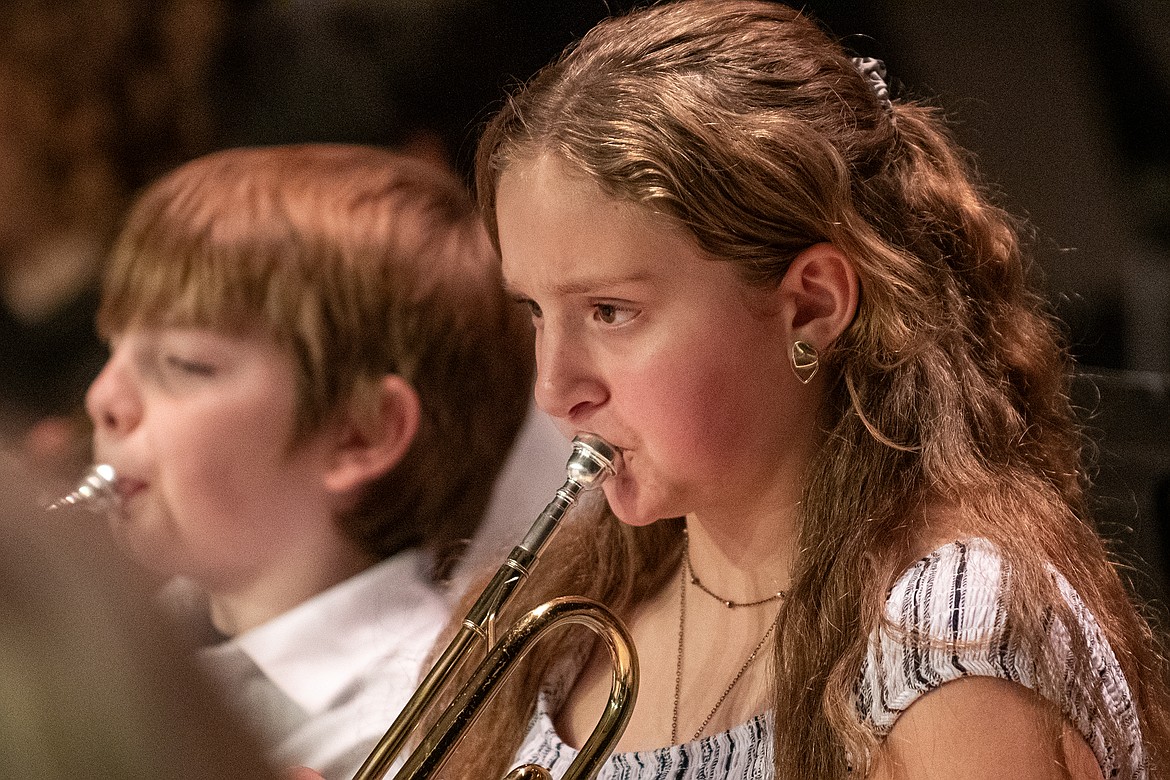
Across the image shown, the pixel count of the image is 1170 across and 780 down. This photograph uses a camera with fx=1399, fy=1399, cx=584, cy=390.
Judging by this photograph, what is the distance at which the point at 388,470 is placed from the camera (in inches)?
63.5

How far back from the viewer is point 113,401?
1.55m

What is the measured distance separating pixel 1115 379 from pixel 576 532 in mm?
582

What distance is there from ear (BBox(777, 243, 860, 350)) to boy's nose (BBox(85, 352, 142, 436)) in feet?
2.67

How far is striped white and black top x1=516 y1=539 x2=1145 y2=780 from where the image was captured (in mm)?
911

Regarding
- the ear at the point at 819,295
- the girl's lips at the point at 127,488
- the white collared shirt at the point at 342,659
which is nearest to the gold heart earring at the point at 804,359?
the ear at the point at 819,295

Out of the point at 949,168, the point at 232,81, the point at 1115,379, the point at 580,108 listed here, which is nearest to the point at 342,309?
the point at 232,81

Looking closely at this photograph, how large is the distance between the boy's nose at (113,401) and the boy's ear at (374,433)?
0.74 ft

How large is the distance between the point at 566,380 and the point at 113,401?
0.72 metres

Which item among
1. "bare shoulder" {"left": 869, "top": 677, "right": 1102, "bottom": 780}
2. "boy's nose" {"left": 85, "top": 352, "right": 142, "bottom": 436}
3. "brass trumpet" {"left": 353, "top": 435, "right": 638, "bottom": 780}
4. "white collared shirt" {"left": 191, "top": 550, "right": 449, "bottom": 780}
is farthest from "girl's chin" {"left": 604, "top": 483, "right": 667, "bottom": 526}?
"boy's nose" {"left": 85, "top": 352, "right": 142, "bottom": 436}

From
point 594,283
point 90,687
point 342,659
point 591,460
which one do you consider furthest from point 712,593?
point 90,687

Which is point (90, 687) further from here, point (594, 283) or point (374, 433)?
point (374, 433)

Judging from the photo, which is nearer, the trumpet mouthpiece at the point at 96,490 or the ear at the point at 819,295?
the ear at the point at 819,295

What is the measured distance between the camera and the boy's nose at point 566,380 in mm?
1033

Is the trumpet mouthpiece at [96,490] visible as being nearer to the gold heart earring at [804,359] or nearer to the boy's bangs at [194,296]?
the boy's bangs at [194,296]
